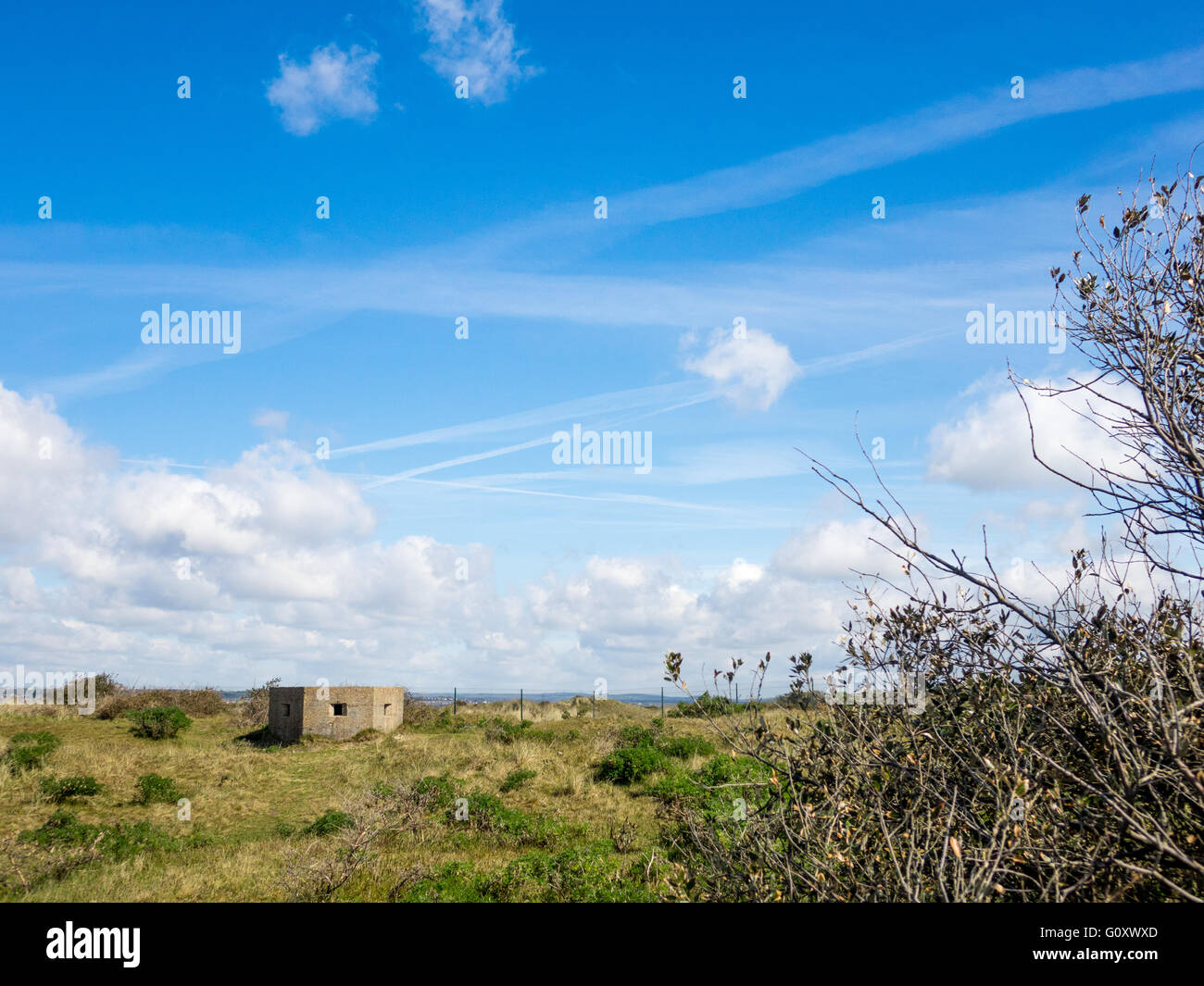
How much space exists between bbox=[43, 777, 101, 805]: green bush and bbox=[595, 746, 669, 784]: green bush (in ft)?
35.4

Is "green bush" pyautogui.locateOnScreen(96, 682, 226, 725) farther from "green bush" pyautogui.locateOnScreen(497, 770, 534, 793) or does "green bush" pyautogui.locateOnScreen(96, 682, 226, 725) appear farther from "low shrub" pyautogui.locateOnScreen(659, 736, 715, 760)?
"low shrub" pyautogui.locateOnScreen(659, 736, 715, 760)

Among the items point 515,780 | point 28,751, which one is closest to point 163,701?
point 28,751

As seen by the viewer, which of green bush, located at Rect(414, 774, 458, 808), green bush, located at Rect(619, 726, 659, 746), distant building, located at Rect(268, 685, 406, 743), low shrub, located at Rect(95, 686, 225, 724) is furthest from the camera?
low shrub, located at Rect(95, 686, 225, 724)

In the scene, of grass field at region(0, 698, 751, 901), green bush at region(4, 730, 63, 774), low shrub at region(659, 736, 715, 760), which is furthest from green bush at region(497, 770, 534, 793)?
green bush at region(4, 730, 63, 774)

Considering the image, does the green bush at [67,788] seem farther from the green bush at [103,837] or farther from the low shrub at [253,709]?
the low shrub at [253,709]

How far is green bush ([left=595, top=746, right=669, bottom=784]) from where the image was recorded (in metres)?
18.0

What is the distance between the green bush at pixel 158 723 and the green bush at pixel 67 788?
790cm

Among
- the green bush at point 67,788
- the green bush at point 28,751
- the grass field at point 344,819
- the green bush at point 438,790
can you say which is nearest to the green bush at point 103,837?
the grass field at point 344,819

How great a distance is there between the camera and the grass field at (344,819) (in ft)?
34.6

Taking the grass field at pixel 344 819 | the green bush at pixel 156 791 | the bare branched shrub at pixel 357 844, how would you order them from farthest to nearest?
the green bush at pixel 156 791 → the grass field at pixel 344 819 → the bare branched shrub at pixel 357 844

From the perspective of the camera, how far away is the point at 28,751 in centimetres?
1811
